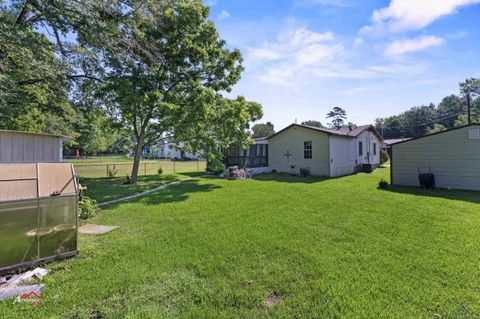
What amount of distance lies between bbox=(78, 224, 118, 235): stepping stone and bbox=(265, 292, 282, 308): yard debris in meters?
4.27

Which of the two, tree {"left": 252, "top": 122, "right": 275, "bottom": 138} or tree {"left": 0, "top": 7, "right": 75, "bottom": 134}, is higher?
tree {"left": 252, "top": 122, "right": 275, "bottom": 138}

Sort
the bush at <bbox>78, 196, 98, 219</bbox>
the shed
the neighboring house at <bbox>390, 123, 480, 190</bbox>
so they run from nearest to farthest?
the shed → the bush at <bbox>78, 196, 98, 219</bbox> → the neighboring house at <bbox>390, 123, 480, 190</bbox>

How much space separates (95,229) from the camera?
581 centimetres

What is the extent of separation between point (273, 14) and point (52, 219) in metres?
8.91

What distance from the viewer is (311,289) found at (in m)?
3.14

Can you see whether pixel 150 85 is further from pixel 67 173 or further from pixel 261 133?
pixel 261 133

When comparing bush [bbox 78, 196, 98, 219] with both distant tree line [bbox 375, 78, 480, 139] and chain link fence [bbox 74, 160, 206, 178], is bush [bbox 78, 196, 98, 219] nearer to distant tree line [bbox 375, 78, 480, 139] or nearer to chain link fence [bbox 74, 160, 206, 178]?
chain link fence [bbox 74, 160, 206, 178]

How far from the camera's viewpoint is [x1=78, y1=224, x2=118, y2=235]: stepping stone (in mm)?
5578

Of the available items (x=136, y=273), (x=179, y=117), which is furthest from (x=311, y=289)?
(x=179, y=117)

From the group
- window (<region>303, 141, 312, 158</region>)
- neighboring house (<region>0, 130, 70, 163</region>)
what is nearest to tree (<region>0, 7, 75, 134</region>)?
neighboring house (<region>0, 130, 70, 163</region>)

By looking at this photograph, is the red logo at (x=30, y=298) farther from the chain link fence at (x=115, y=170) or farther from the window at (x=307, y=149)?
the window at (x=307, y=149)

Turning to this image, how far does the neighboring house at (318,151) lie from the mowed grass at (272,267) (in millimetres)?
9488

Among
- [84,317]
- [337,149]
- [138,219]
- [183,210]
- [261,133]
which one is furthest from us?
[261,133]

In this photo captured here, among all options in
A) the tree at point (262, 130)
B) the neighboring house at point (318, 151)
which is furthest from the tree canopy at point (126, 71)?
the tree at point (262, 130)
